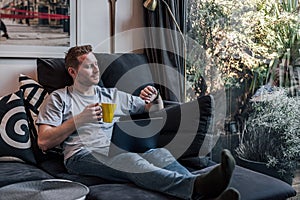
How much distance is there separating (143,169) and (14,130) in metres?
0.98

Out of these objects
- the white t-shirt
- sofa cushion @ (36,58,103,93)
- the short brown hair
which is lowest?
the white t-shirt

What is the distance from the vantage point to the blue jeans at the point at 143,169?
1.76m

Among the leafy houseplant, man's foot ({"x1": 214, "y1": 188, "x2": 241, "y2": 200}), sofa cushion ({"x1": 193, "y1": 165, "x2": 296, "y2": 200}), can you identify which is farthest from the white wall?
man's foot ({"x1": 214, "y1": 188, "x2": 241, "y2": 200})

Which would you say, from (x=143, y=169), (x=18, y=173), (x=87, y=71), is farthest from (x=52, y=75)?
(x=143, y=169)

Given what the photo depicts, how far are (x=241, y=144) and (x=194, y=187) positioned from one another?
1275 millimetres

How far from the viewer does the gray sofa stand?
1864 millimetres

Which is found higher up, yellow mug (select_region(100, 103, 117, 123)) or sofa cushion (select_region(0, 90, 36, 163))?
yellow mug (select_region(100, 103, 117, 123))

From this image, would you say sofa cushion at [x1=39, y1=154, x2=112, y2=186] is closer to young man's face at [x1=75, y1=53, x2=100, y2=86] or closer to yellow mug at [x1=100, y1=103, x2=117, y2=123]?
yellow mug at [x1=100, y1=103, x2=117, y2=123]

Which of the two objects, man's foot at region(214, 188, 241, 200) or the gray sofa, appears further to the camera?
the gray sofa

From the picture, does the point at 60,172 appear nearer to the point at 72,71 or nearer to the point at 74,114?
the point at 74,114

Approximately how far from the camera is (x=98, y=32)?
10.5 feet

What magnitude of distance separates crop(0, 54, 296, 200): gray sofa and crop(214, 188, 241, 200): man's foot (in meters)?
0.32

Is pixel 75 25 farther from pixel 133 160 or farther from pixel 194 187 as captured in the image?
pixel 194 187

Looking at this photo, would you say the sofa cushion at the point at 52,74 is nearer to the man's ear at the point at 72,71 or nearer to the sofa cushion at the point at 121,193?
the man's ear at the point at 72,71
